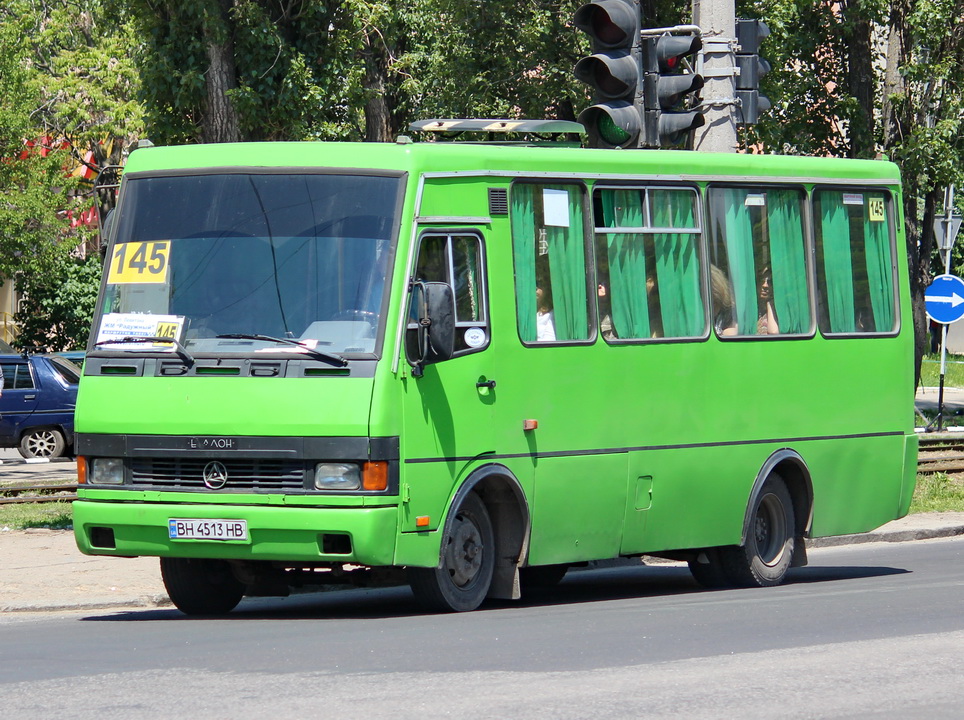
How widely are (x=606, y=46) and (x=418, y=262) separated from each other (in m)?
3.96

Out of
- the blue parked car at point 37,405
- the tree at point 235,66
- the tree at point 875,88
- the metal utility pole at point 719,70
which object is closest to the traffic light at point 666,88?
the metal utility pole at point 719,70

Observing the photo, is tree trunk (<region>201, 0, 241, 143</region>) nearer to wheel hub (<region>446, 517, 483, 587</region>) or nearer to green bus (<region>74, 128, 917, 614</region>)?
green bus (<region>74, 128, 917, 614</region>)

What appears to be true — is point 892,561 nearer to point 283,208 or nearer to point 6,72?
point 283,208

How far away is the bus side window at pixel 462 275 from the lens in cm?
1057

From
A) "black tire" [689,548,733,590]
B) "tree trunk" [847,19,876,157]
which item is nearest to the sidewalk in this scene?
"black tire" [689,548,733,590]

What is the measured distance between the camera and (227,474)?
10.2 meters

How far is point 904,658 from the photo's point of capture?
8.49m

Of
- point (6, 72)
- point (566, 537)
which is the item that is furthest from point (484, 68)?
point (566, 537)

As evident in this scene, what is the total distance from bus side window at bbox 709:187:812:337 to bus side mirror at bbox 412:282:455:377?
295 cm

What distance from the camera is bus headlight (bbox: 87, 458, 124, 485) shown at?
413 inches

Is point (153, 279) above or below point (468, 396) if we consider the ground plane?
above

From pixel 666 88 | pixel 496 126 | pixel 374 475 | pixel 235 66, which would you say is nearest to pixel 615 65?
pixel 666 88

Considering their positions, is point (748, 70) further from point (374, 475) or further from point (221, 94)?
point (221, 94)

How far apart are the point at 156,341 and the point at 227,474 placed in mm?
932
